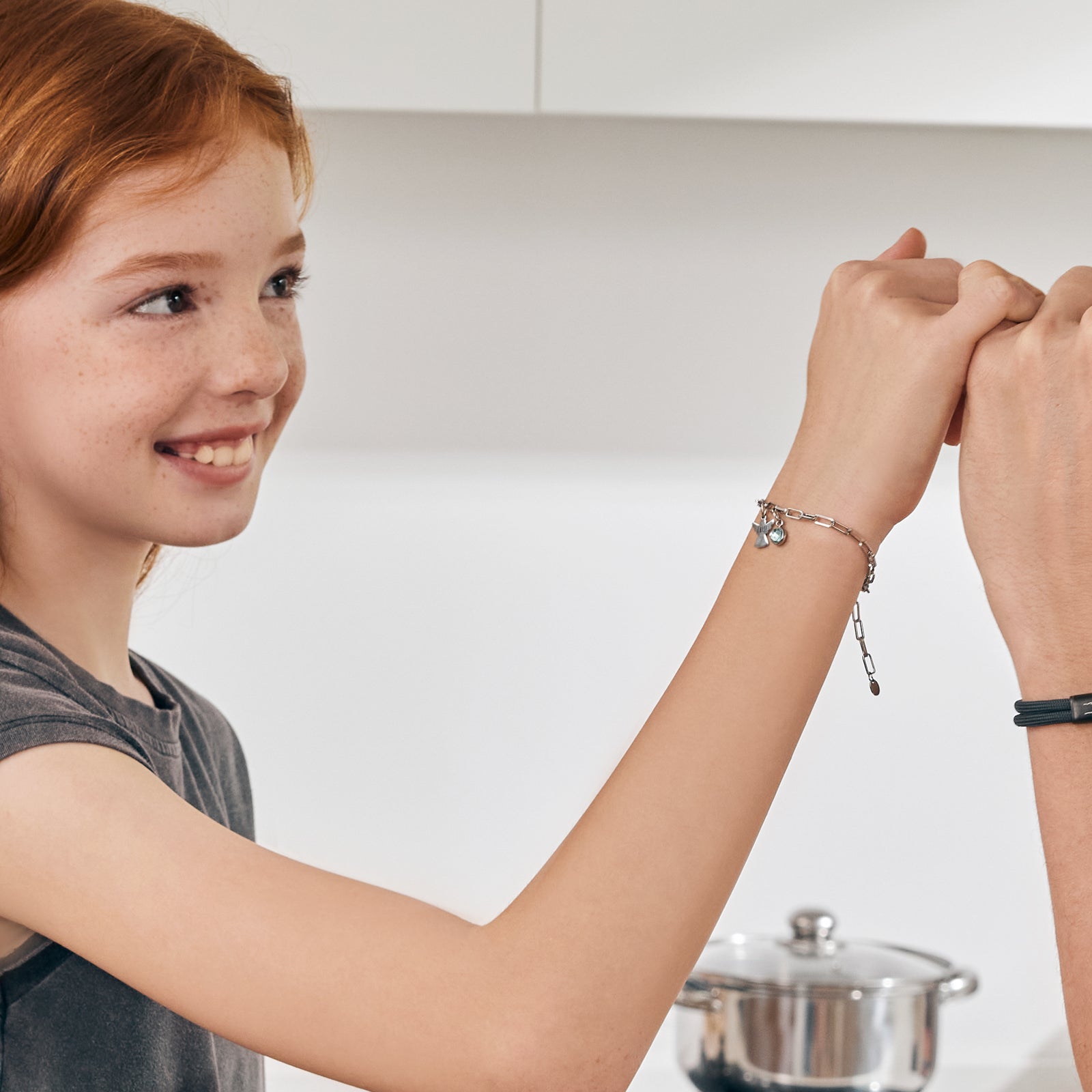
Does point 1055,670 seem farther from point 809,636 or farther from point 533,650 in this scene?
point 533,650

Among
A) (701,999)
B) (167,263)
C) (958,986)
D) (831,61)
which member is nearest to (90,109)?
(167,263)

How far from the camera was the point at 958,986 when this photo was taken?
134 cm

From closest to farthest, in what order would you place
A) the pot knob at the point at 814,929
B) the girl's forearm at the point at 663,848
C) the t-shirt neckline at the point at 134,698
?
the girl's forearm at the point at 663,848, the t-shirt neckline at the point at 134,698, the pot knob at the point at 814,929

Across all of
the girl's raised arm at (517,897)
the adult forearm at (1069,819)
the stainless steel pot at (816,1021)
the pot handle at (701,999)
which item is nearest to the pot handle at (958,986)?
the stainless steel pot at (816,1021)

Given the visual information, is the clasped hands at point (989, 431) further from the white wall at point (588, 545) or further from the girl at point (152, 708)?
the white wall at point (588, 545)

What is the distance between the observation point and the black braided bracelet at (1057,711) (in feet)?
2.11

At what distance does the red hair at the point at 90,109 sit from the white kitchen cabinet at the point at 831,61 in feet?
1.82

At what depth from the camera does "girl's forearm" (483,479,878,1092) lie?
0.57 metres

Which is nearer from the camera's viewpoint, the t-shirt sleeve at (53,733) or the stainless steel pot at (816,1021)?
the t-shirt sleeve at (53,733)

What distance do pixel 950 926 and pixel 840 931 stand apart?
140 millimetres

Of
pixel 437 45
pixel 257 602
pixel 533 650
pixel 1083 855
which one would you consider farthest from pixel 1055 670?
pixel 257 602

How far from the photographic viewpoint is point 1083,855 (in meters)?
0.63

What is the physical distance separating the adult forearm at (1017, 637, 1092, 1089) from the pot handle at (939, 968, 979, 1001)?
2.42 feet

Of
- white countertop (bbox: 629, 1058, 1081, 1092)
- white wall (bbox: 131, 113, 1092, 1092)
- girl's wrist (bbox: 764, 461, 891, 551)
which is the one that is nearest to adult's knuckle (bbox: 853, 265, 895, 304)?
girl's wrist (bbox: 764, 461, 891, 551)
